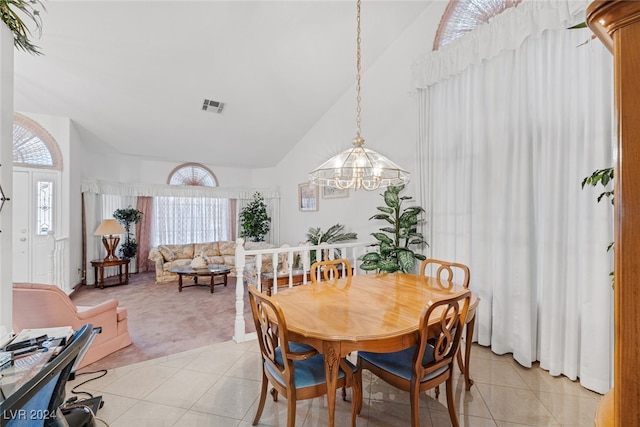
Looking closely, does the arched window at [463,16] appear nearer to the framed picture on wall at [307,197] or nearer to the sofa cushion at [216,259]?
the framed picture on wall at [307,197]

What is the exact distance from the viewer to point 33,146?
14.8 feet

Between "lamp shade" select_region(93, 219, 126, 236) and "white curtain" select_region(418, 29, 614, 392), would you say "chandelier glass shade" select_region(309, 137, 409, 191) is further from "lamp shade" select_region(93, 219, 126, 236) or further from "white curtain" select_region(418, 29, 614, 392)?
"lamp shade" select_region(93, 219, 126, 236)

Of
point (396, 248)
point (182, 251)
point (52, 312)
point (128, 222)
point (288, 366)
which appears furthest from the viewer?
point (182, 251)

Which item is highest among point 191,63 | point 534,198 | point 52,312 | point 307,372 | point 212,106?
point 191,63

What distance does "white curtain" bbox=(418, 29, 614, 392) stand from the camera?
209 cm

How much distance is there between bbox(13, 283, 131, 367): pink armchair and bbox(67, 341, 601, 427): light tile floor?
0.38 meters

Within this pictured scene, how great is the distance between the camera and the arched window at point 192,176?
6.96 m

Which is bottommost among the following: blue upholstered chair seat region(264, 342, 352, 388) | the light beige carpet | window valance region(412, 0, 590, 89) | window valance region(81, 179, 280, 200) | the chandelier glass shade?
the light beige carpet

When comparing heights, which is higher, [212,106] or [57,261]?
[212,106]

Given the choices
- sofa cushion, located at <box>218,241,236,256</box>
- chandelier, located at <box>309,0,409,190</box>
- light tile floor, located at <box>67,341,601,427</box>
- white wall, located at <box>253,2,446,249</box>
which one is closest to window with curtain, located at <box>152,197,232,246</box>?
sofa cushion, located at <box>218,241,236,256</box>

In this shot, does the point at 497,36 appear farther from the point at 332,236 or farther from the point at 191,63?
the point at 191,63

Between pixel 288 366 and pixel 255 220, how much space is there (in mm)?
6003

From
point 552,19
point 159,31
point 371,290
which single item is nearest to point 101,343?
point 371,290

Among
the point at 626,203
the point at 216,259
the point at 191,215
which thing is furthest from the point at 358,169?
the point at 191,215
